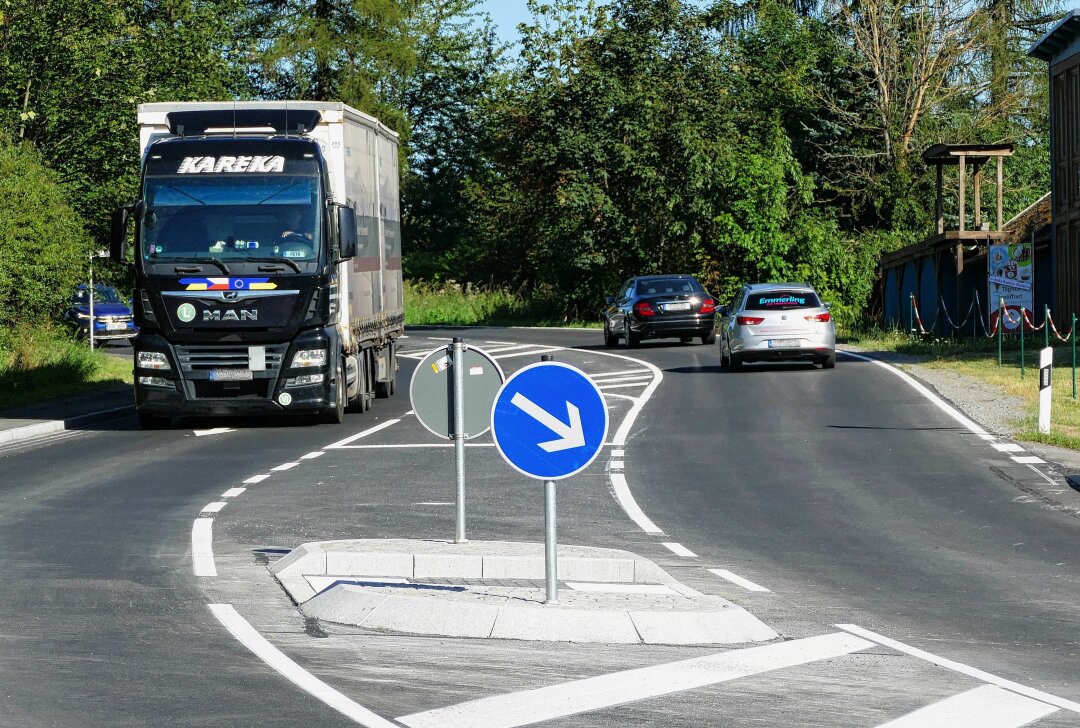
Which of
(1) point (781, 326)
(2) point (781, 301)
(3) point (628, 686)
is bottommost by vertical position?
(3) point (628, 686)

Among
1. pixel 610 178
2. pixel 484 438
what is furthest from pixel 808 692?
pixel 610 178

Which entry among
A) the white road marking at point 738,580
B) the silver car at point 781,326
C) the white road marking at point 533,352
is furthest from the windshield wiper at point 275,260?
the white road marking at point 533,352

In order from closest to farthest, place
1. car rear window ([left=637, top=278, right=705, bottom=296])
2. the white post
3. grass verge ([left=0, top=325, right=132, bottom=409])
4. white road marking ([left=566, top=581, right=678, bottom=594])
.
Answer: white road marking ([left=566, top=581, right=678, bottom=594]) < the white post < grass verge ([left=0, top=325, right=132, bottom=409]) < car rear window ([left=637, top=278, right=705, bottom=296])

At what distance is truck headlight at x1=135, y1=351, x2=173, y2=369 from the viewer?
64.7 feet

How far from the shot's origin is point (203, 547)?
432 inches

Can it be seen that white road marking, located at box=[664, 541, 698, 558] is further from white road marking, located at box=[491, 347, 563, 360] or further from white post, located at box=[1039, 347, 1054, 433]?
white road marking, located at box=[491, 347, 563, 360]

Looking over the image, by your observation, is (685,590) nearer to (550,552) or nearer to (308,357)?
(550,552)

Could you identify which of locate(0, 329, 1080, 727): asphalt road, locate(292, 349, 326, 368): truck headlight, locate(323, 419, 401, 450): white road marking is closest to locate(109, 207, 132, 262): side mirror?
locate(0, 329, 1080, 727): asphalt road

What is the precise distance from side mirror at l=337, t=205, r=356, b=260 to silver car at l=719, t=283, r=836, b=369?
35.2 ft

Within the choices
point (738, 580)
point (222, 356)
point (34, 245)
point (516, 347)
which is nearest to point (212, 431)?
point (222, 356)

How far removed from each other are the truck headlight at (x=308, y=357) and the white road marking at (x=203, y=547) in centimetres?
744

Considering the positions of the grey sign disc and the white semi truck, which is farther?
the white semi truck

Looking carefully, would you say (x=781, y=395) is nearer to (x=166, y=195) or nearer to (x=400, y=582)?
(x=166, y=195)

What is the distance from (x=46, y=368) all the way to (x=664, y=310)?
14864mm
